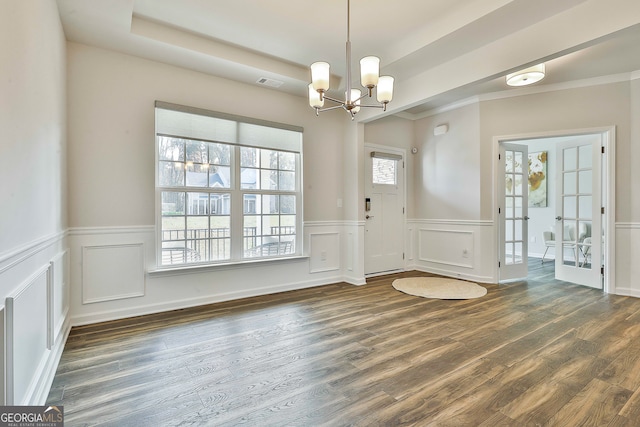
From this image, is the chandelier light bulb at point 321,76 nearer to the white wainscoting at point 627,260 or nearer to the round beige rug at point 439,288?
the round beige rug at point 439,288

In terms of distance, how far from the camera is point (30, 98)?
1.62 meters

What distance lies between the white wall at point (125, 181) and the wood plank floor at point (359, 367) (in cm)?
27

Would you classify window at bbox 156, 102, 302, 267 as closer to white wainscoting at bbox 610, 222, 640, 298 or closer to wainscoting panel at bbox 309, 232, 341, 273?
wainscoting panel at bbox 309, 232, 341, 273

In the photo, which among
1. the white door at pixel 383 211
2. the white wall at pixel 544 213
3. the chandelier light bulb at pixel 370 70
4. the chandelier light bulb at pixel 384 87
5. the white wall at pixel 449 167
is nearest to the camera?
the chandelier light bulb at pixel 370 70

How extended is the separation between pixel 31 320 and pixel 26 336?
0.36ft

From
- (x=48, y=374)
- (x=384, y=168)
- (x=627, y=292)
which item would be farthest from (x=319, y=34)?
(x=627, y=292)

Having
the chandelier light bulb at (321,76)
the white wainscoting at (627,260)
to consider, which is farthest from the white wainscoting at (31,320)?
the white wainscoting at (627,260)

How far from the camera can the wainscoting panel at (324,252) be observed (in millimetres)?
4367

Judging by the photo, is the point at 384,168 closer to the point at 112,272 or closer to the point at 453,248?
the point at 453,248

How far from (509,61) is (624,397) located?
106 inches

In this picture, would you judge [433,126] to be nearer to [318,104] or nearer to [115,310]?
[318,104]

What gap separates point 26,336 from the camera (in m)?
1.52

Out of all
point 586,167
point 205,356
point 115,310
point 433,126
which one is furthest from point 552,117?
point 115,310

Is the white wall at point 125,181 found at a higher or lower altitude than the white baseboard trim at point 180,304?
higher
